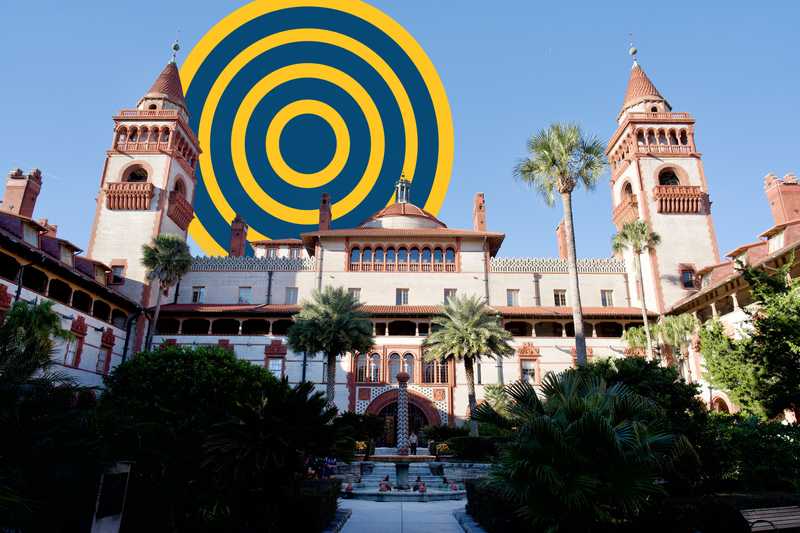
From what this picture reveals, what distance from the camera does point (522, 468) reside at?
8.71 m

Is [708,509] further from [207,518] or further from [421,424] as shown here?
[421,424]

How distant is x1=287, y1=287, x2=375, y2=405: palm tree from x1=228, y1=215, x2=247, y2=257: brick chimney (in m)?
20.0

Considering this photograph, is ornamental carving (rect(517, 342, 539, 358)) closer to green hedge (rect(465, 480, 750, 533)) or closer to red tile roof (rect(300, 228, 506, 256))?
red tile roof (rect(300, 228, 506, 256))

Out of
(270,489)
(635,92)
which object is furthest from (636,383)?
(635,92)

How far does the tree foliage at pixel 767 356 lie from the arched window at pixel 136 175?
46.9 m

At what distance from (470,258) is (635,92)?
24.6 m

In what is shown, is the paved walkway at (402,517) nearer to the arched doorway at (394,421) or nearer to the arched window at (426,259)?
the arched doorway at (394,421)

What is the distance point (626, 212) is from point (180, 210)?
4180cm

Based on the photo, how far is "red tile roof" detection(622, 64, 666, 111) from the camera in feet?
162

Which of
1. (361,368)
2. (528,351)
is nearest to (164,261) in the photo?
(361,368)

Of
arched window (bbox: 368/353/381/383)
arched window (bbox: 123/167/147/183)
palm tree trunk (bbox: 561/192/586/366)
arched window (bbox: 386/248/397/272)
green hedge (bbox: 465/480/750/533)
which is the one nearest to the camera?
green hedge (bbox: 465/480/750/533)

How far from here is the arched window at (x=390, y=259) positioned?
44781mm

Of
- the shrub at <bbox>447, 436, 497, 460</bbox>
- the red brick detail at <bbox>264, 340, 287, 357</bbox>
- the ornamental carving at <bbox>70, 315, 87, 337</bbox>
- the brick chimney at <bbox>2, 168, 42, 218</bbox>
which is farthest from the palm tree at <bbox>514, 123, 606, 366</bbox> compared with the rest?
the brick chimney at <bbox>2, 168, 42, 218</bbox>

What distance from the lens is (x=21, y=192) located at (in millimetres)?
37281
